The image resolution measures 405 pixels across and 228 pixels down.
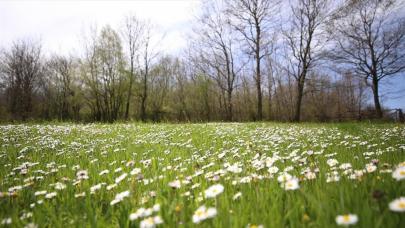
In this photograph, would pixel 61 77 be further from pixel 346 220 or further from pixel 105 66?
pixel 346 220

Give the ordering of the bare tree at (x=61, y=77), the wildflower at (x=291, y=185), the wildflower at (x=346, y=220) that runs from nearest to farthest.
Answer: the wildflower at (x=346, y=220) → the wildflower at (x=291, y=185) → the bare tree at (x=61, y=77)

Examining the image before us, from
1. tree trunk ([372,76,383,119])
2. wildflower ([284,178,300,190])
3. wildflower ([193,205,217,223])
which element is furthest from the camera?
tree trunk ([372,76,383,119])

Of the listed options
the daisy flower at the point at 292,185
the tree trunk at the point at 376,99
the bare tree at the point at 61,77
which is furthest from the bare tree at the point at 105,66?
the daisy flower at the point at 292,185

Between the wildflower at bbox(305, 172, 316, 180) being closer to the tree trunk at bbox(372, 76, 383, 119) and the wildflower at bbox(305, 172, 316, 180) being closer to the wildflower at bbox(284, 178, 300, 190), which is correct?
the wildflower at bbox(284, 178, 300, 190)

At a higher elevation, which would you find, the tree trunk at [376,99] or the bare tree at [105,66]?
the bare tree at [105,66]

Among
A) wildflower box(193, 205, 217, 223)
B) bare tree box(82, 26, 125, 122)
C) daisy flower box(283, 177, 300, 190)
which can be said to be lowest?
wildflower box(193, 205, 217, 223)

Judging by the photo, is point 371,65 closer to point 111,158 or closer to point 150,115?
point 111,158

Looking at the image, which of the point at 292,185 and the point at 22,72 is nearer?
the point at 292,185

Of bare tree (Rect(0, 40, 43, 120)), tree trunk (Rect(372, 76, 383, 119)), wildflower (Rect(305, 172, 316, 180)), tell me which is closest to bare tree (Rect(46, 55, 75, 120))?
bare tree (Rect(0, 40, 43, 120))

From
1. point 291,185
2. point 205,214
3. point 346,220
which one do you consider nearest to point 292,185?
point 291,185

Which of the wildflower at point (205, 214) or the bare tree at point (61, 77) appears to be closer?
the wildflower at point (205, 214)

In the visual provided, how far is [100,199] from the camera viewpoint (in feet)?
8.00

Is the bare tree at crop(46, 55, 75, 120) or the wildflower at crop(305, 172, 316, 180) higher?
the bare tree at crop(46, 55, 75, 120)

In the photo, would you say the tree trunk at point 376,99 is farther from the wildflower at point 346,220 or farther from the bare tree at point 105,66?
the bare tree at point 105,66
